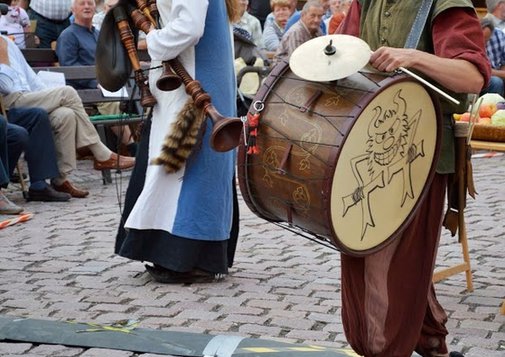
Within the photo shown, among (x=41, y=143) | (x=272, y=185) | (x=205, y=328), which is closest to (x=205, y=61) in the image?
(x=205, y=328)

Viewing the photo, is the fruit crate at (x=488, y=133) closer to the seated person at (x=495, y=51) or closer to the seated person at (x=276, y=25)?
the seated person at (x=495, y=51)

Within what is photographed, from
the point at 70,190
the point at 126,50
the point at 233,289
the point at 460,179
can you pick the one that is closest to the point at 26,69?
the point at 70,190

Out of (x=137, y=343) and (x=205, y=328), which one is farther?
(x=205, y=328)

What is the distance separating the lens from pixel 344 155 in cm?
312

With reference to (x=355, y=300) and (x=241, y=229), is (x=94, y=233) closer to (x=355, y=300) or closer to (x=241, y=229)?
(x=241, y=229)

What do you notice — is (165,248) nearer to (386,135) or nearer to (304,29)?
(386,135)

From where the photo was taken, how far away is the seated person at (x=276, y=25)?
43.9 feet

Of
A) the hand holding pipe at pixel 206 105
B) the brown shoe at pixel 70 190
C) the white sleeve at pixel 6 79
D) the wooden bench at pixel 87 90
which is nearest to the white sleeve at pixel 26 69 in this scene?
the white sleeve at pixel 6 79

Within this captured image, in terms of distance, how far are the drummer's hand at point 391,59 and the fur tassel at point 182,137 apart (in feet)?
6.71

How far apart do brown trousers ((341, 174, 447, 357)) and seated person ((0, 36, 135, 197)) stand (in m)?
5.05

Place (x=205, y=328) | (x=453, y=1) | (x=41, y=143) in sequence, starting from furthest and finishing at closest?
(x=41, y=143) < (x=205, y=328) < (x=453, y=1)

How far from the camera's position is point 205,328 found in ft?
15.4

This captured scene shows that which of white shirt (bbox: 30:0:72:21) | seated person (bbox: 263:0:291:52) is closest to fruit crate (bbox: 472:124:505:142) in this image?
white shirt (bbox: 30:0:72:21)

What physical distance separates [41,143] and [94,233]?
1554 millimetres
